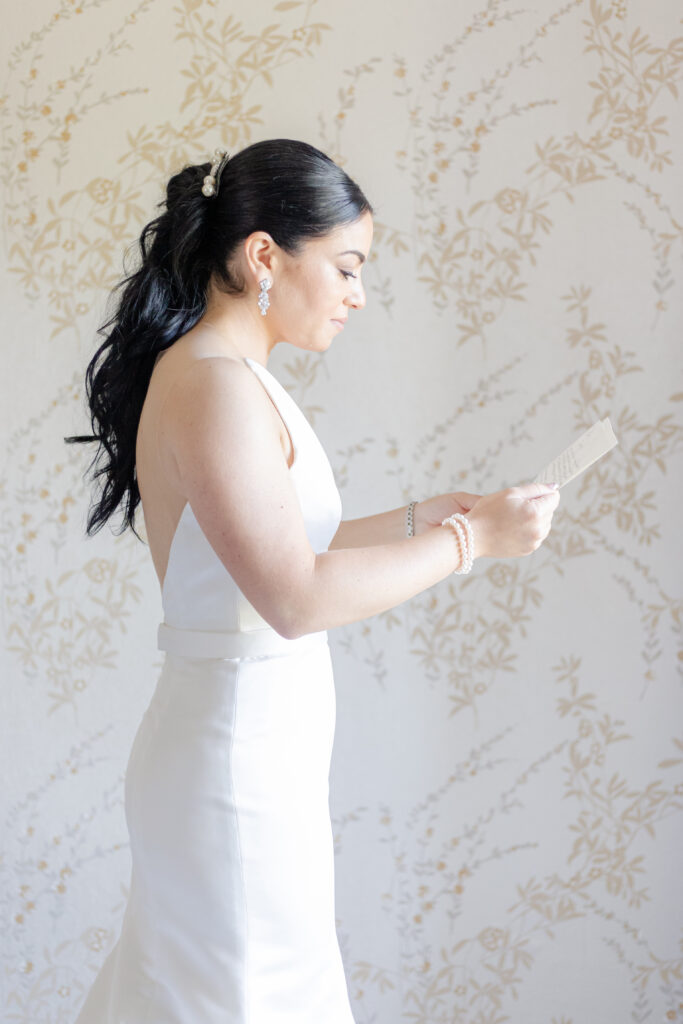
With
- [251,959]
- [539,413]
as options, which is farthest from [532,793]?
[251,959]

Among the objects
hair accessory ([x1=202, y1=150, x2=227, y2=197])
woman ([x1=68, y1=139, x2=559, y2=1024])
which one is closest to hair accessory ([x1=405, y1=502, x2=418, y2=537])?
woman ([x1=68, y1=139, x2=559, y2=1024])

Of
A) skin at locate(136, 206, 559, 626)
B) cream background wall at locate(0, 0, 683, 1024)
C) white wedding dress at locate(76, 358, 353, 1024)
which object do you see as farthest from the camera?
cream background wall at locate(0, 0, 683, 1024)

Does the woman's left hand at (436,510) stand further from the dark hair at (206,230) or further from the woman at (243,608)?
the dark hair at (206,230)

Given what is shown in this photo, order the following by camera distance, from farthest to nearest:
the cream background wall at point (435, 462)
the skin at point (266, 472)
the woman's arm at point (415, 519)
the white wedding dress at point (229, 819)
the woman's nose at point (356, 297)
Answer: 1. the cream background wall at point (435, 462)
2. the woman's arm at point (415, 519)
3. the woman's nose at point (356, 297)
4. the white wedding dress at point (229, 819)
5. the skin at point (266, 472)

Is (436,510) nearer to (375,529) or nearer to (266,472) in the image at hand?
(375,529)

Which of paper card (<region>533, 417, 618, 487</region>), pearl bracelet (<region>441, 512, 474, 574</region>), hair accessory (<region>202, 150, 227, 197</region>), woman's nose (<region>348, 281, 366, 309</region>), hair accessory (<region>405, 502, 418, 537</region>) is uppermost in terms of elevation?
hair accessory (<region>202, 150, 227, 197</region>)

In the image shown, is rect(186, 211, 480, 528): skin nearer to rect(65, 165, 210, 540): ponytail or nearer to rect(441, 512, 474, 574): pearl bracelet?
Answer: rect(65, 165, 210, 540): ponytail

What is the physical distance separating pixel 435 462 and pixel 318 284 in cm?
63

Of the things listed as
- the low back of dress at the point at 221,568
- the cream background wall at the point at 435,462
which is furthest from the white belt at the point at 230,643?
the cream background wall at the point at 435,462

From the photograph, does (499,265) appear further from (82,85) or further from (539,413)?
(82,85)

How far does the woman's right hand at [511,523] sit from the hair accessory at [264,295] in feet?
1.18

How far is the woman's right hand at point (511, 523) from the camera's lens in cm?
114

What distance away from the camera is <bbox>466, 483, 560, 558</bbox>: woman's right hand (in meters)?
1.14

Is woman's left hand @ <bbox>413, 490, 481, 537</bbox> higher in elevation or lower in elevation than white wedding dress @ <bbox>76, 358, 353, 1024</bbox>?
higher
